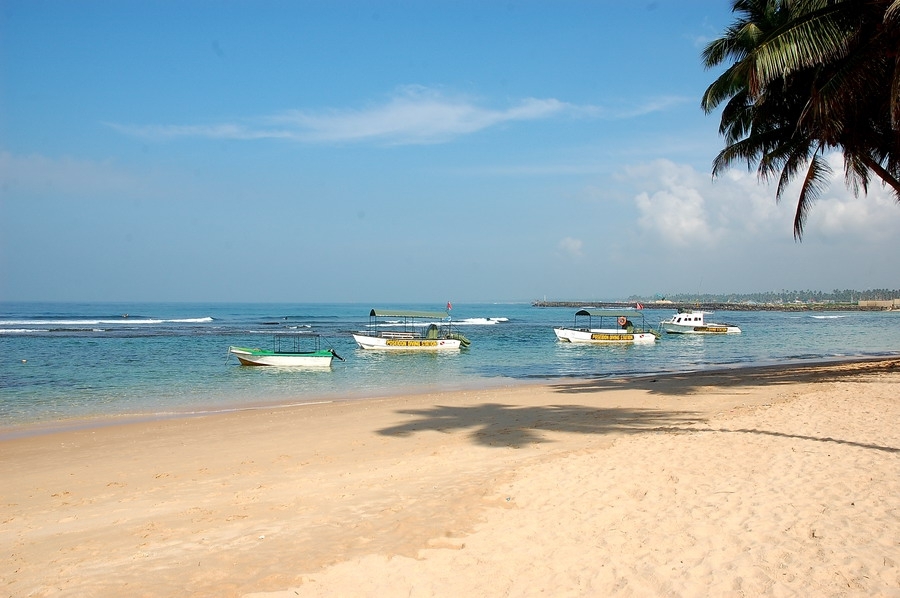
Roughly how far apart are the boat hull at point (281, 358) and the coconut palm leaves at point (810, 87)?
1858cm

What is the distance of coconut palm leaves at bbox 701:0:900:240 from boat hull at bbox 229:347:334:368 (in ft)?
61.0

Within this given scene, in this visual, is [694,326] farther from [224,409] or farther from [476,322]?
[224,409]

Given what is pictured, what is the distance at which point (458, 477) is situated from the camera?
856 cm

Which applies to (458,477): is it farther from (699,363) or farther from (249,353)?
(699,363)

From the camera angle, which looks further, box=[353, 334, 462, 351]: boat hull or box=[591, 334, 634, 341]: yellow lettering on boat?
box=[591, 334, 634, 341]: yellow lettering on boat

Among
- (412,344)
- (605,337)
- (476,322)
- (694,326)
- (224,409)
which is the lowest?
(476,322)

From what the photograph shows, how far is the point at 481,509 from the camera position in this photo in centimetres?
697

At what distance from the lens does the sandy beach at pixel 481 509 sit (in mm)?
5148

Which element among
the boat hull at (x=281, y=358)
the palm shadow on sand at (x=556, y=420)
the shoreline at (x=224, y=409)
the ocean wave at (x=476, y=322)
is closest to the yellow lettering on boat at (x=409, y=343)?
the boat hull at (x=281, y=358)

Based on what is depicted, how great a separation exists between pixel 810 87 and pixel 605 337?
28.9m

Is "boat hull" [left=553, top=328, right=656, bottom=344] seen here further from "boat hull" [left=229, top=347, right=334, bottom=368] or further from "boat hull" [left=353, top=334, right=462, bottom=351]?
"boat hull" [left=229, top=347, right=334, bottom=368]

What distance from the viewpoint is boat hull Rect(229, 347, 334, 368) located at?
29938mm

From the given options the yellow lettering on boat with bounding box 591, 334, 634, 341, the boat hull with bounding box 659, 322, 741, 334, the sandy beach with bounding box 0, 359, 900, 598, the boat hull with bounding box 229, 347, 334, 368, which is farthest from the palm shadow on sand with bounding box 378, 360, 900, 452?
the boat hull with bounding box 659, 322, 741, 334

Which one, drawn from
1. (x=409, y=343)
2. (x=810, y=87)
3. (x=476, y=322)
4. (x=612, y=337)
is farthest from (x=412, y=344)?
(x=476, y=322)
